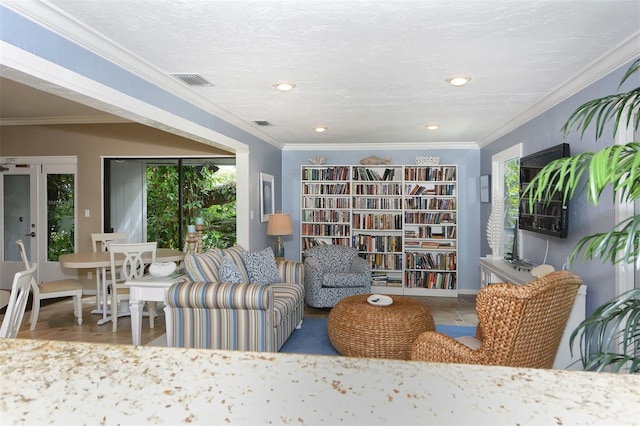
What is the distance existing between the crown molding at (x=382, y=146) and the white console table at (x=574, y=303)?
2.32 m

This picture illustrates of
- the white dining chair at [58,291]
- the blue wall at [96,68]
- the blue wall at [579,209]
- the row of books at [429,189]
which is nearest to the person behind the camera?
the blue wall at [96,68]

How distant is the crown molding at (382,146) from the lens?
245 inches

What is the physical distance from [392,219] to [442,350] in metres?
4.14

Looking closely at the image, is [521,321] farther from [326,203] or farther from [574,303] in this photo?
[326,203]

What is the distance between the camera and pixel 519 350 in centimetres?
208

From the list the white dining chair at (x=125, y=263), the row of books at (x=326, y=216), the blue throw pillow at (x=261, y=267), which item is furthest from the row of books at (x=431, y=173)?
the white dining chair at (x=125, y=263)

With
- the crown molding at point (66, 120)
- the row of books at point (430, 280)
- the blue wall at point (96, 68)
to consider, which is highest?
the crown molding at point (66, 120)

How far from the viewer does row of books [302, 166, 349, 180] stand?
6430mm

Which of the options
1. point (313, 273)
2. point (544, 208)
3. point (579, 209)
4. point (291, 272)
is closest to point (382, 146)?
point (313, 273)

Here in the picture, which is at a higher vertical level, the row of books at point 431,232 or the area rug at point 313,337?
the row of books at point 431,232

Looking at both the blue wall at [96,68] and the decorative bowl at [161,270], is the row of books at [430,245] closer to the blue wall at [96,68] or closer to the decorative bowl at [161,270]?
the blue wall at [96,68]

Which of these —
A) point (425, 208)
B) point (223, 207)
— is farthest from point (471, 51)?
point (223, 207)

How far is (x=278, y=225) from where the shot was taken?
554 cm

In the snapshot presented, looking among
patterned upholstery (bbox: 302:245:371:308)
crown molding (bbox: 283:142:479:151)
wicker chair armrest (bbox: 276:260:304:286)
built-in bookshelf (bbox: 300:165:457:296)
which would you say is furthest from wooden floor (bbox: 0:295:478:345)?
crown molding (bbox: 283:142:479:151)
